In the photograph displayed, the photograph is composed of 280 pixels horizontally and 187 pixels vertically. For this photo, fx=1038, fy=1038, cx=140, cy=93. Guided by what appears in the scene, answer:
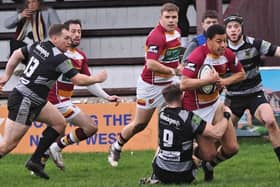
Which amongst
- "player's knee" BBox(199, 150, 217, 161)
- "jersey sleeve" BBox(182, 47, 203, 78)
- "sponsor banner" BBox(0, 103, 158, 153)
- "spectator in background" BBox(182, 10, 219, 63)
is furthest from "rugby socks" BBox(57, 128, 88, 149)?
"jersey sleeve" BBox(182, 47, 203, 78)

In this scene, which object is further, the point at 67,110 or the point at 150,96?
the point at 150,96

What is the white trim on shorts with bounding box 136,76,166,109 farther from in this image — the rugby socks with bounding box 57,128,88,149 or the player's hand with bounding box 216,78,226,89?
the player's hand with bounding box 216,78,226,89

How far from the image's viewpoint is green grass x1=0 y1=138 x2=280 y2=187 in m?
11.4

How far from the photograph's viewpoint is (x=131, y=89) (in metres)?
17.5

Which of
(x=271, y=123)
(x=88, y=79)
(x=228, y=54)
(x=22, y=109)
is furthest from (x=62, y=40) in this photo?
(x=271, y=123)

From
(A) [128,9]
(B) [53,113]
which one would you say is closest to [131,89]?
(A) [128,9]

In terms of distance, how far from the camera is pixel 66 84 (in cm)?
1330

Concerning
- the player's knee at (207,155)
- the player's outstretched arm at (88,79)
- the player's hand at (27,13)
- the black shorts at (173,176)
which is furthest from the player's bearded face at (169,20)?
the player's hand at (27,13)

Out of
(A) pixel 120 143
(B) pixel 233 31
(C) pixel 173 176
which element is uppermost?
(B) pixel 233 31

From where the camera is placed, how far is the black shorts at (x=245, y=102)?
12.2m

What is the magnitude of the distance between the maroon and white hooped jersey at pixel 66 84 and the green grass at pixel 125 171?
92 cm

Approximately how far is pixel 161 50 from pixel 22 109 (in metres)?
2.09

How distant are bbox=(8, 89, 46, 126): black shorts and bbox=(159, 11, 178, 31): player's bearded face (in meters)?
2.02

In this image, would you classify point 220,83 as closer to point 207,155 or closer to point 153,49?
point 207,155
